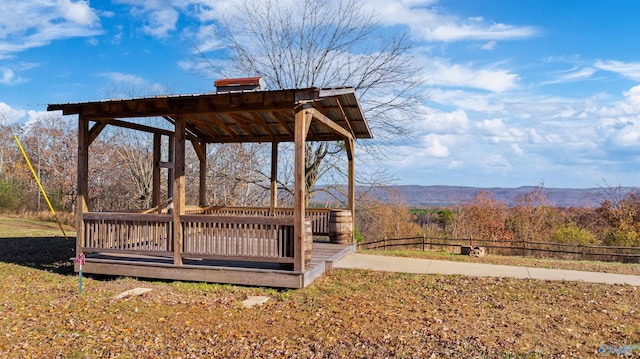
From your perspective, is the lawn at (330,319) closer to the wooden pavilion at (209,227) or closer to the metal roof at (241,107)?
the wooden pavilion at (209,227)

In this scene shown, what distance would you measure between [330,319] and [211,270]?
9.62ft

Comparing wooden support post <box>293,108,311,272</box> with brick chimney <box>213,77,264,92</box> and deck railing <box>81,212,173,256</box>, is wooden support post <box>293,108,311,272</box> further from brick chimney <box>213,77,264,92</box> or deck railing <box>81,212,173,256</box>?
deck railing <box>81,212,173,256</box>

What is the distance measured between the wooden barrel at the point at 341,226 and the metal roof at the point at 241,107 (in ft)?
6.52

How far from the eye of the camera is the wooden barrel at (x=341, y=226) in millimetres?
11172

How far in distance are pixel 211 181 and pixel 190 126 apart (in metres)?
11.4

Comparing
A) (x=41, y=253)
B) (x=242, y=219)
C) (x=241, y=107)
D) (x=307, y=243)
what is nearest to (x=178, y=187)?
(x=242, y=219)

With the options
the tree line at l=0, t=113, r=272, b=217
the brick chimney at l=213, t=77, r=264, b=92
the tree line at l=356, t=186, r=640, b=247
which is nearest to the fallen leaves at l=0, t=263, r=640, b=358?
the brick chimney at l=213, t=77, r=264, b=92

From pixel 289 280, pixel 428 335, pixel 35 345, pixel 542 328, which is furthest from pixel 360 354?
pixel 35 345

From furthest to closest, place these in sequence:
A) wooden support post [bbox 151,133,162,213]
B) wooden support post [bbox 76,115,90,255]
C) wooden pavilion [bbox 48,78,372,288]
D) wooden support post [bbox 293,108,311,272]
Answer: wooden support post [bbox 151,133,162,213], wooden support post [bbox 76,115,90,255], wooden pavilion [bbox 48,78,372,288], wooden support post [bbox 293,108,311,272]

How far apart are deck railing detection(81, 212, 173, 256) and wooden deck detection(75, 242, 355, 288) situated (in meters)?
0.25

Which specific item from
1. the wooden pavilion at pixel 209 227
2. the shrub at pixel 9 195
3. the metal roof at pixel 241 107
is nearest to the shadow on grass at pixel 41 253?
the wooden pavilion at pixel 209 227

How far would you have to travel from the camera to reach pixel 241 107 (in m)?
7.90

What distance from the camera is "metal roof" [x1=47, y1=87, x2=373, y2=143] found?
7500 millimetres

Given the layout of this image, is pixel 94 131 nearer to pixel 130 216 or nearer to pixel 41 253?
pixel 130 216
